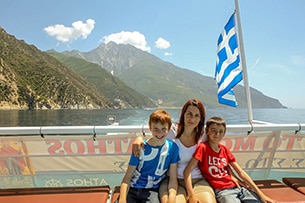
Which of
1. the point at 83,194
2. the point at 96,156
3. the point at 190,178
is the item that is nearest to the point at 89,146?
the point at 96,156

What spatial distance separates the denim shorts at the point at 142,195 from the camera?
2.10 meters

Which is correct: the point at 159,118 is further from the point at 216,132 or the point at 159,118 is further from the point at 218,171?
the point at 218,171

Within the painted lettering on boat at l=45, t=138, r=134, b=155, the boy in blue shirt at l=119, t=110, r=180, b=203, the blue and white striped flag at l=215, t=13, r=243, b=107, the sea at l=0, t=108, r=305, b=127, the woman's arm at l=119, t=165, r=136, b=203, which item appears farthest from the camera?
the sea at l=0, t=108, r=305, b=127

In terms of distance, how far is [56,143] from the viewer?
114 inches

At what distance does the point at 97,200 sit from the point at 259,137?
Answer: 232cm

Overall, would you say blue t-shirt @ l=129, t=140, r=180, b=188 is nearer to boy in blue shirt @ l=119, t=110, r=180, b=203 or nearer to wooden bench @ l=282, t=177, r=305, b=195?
boy in blue shirt @ l=119, t=110, r=180, b=203

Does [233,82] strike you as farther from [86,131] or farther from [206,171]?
[86,131]

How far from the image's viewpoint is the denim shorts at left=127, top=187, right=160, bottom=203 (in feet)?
6.90

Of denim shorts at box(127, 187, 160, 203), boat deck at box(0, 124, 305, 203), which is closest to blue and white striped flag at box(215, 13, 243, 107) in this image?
boat deck at box(0, 124, 305, 203)

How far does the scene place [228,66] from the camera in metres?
3.68

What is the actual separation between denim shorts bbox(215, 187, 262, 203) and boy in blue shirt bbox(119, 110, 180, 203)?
1.50ft

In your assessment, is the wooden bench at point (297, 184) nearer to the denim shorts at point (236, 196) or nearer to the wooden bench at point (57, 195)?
the denim shorts at point (236, 196)

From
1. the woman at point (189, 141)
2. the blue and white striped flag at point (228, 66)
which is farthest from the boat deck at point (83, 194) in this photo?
the blue and white striped flag at point (228, 66)

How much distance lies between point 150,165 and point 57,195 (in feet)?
3.42
